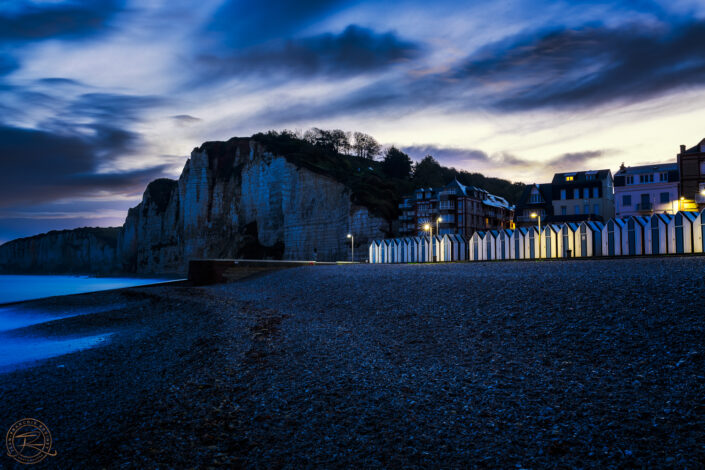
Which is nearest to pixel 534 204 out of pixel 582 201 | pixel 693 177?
pixel 582 201

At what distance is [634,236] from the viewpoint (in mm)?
33406

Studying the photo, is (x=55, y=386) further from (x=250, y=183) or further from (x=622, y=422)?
(x=250, y=183)

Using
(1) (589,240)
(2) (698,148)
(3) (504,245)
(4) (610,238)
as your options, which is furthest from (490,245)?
(2) (698,148)

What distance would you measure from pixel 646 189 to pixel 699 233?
94.4 feet

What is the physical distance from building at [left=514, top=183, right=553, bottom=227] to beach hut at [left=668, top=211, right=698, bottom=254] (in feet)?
118

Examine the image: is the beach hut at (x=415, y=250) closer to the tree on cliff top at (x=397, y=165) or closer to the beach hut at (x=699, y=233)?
the beach hut at (x=699, y=233)

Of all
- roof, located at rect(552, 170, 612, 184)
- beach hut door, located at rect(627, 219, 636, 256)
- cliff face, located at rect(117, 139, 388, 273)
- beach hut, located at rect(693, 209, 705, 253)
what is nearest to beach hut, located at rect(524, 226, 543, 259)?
beach hut door, located at rect(627, 219, 636, 256)

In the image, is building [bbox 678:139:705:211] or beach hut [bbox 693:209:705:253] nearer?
beach hut [bbox 693:209:705:253]

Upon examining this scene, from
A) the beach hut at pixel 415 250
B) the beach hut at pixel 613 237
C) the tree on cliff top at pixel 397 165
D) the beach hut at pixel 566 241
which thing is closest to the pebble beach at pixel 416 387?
the beach hut at pixel 613 237

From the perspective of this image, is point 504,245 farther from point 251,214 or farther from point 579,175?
point 251,214

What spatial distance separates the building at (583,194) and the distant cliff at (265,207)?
93.4 feet

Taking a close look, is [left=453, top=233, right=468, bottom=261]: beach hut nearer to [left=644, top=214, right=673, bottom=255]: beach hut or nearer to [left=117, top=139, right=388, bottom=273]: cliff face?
[left=644, top=214, right=673, bottom=255]: beach hut

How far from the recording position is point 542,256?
38.3 metres

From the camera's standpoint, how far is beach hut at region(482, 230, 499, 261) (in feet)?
136
